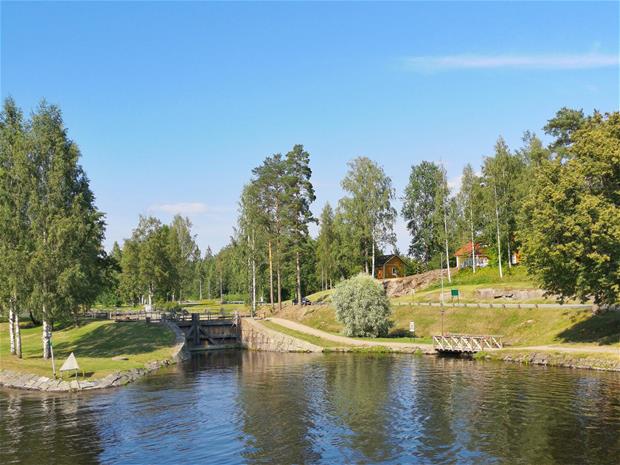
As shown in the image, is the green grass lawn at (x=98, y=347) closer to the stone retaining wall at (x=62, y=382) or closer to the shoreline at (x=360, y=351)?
the stone retaining wall at (x=62, y=382)

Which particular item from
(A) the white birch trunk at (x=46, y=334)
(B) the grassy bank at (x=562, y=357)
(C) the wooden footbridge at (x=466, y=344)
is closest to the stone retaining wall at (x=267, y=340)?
(C) the wooden footbridge at (x=466, y=344)

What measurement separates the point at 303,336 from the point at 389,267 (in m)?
50.0

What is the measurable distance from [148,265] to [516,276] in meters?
63.3

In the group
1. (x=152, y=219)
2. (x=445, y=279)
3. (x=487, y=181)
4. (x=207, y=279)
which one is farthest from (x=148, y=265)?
(x=207, y=279)

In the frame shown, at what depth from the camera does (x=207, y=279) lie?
168 meters

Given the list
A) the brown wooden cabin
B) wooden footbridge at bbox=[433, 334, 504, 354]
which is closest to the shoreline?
wooden footbridge at bbox=[433, 334, 504, 354]

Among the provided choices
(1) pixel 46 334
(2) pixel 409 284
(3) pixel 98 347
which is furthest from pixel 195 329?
(2) pixel 409 284

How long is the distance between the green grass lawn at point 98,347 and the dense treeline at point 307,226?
3.53 m

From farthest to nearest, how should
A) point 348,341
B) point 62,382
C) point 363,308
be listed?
point 363,308 < point 348,341 < point 62,382

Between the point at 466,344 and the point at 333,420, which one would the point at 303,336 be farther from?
the point at 333,420

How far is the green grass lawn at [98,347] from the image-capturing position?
159ft

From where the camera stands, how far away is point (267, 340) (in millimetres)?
72812

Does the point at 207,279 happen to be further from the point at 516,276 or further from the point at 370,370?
the point at 370,370

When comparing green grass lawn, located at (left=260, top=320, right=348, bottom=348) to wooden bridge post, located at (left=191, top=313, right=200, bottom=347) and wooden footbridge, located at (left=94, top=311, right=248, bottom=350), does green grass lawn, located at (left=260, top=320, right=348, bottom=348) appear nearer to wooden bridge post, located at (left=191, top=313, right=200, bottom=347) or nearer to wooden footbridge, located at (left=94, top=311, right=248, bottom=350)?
wooden footbridge, located at (left=94, top=311, right=248, bottom=350)
